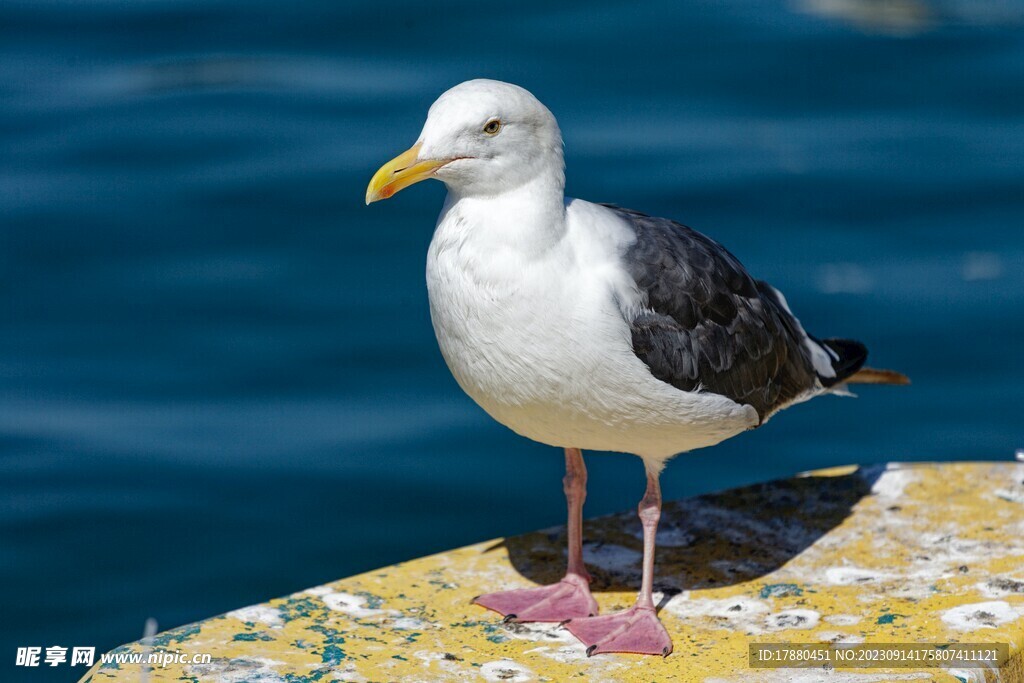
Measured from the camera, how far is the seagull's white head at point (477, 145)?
17.4 ft

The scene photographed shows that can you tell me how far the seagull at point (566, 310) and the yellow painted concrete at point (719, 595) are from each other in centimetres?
23

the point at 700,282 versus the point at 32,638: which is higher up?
the point at 700,282

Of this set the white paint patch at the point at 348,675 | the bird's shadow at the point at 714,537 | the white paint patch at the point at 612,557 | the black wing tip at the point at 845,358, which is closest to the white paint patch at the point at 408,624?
the white paint patch at the point at 348,675

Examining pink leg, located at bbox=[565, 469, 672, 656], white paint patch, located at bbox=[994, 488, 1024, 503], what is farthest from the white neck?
white paint patch, located at bbox=[994, 488, 1024, 503]

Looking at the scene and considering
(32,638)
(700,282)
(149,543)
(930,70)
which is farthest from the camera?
(930,70)

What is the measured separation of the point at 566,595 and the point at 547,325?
4.30 feet

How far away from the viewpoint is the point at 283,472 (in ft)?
30.8

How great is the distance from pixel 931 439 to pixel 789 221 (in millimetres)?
2121

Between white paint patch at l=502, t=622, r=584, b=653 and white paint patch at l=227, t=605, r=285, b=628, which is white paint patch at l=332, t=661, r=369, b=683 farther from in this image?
white paint patch at l=502, t=622, r=584, b=653

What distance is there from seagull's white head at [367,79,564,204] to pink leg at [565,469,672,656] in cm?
141

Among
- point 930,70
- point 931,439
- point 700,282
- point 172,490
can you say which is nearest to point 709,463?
point 931,439

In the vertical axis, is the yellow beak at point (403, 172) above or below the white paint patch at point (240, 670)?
above

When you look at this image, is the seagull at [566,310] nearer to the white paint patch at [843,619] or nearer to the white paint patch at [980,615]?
the white paint patch at [843,619]

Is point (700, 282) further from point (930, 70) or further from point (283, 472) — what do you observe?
point (930, 70)
